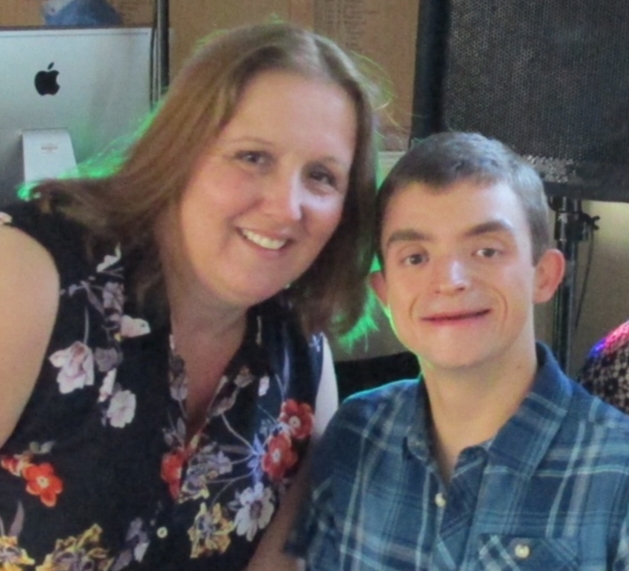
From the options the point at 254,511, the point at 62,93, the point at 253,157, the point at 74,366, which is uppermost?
the point at 253,157

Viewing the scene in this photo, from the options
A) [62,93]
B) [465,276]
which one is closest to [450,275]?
[465,276]

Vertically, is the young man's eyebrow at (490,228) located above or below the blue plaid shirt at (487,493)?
above

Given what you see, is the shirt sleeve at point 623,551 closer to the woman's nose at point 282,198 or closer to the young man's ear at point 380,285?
the young man's ear at point 380,285

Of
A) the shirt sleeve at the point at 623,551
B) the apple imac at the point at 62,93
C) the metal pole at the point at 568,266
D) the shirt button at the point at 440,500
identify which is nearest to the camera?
the shirt sleeve at the point at 623,551

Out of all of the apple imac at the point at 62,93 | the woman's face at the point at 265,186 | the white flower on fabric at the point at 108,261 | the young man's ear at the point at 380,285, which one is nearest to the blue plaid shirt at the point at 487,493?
the young man's ear at the point at 380,285

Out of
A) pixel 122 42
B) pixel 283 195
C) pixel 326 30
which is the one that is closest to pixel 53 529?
pixel 283 195

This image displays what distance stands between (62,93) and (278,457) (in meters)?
0.85

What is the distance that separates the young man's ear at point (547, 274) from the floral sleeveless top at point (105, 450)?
1.35ft

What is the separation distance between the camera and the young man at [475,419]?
105 cm

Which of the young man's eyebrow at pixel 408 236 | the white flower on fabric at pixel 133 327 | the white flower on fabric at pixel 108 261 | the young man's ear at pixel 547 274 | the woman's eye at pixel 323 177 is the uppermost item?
the woman's eye at pixel 323 177

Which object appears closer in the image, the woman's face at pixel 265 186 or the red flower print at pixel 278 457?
the woman's face at pixel 265 186

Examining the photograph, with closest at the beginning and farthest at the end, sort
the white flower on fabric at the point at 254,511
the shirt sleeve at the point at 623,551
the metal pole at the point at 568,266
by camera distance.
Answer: the shirt sleeve at the point at 623,551 → the white flower on fabric at the point at 254,511 → the metal pole at the point at 568,266

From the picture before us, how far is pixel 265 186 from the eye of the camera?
115 cm

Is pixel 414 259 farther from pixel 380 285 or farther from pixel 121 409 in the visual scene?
pixel 121 409
